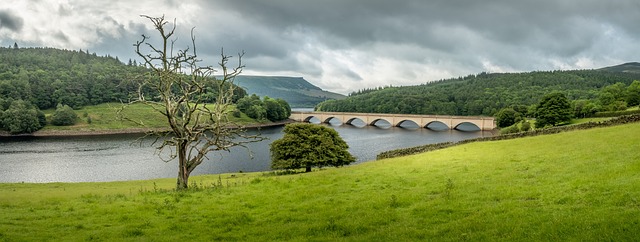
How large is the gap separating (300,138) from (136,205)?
96.2 feet

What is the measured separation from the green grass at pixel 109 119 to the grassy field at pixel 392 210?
10684 cm

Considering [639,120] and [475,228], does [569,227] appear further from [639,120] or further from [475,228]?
[639,120]

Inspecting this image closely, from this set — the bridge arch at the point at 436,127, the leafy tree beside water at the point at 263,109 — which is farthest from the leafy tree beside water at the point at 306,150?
the leafy tree beside water at the point at 263,109

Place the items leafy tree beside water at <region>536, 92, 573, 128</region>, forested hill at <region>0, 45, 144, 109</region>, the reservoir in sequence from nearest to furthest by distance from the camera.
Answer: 1. the reservoir
2. leafy tree beside water at <region>536, 92, 573, 128</region>
3. forested hill at <region>0, 45, 144, 109</region>

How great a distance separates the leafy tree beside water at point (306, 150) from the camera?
4569cm

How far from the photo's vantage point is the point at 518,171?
21.8 m

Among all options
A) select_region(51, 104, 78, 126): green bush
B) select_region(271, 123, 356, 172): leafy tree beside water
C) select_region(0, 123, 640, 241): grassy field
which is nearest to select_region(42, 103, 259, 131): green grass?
select_region(51, 104, 78, 126): green bush

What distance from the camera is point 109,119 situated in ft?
456

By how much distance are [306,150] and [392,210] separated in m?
31.6

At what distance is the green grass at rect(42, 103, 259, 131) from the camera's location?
423 feet

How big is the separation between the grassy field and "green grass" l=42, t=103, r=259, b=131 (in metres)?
107

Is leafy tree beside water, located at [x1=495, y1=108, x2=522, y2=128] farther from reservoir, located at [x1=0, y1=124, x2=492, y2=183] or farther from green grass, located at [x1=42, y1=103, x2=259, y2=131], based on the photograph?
green grass, located at [x1=42, y1=103, x2=259, y2=131]

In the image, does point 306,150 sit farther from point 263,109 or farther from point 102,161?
point 263,109

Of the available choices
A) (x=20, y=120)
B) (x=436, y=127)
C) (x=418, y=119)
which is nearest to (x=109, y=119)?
(x=20, y=120)
